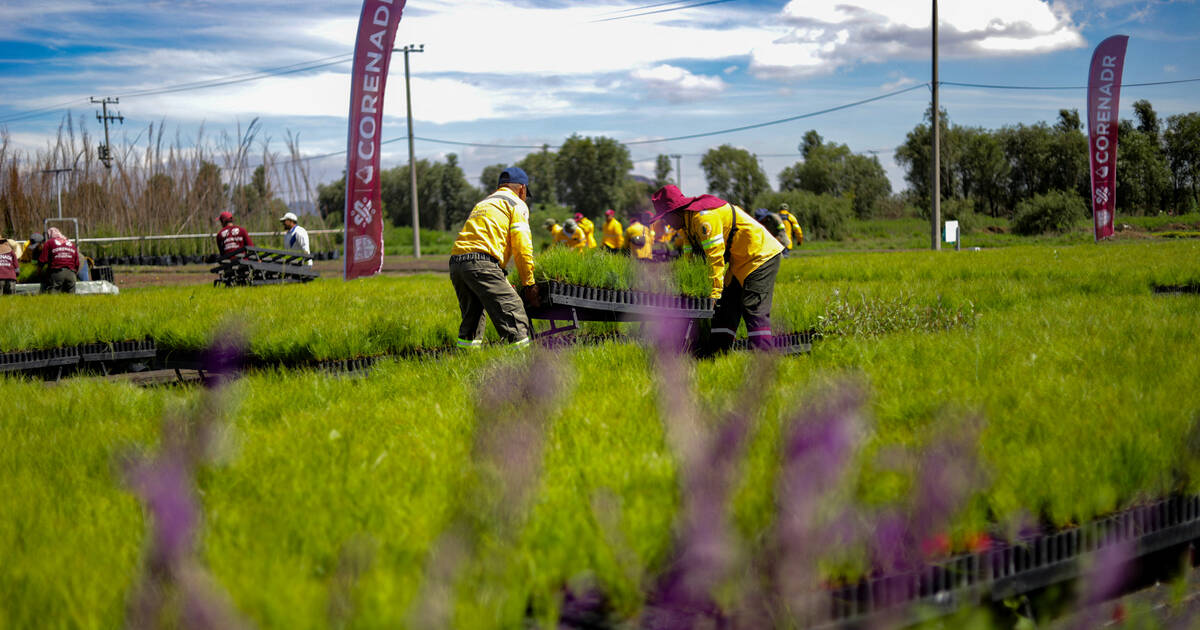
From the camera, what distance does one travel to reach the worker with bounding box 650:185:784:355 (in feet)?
24.9

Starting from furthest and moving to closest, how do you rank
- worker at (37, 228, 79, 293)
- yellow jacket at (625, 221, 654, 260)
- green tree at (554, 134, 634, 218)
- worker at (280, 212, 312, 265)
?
green tree at (554, 134, 634, 218) → worker at (280, 212, 312, 265) → worker at (37, 228, 79, 293) → yellow jacket at (625, 221, 654, 260)

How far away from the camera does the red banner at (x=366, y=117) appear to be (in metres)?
13.1

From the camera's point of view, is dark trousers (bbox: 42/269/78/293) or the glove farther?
dark trousers (bbox: 42/269/78/293)

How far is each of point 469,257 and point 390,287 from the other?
7.92 metres

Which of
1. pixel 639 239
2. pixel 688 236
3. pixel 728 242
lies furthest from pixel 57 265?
pixel 728 242

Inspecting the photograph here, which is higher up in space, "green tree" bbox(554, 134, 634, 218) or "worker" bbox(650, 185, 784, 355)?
"green tree" bbox(554, 134, 634, 218)

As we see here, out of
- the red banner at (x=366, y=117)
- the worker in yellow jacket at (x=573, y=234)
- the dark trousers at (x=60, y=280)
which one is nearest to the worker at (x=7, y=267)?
the dark trousers at (x=60, y=280)

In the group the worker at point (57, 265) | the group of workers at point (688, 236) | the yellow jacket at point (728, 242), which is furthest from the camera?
the worker at point (57, 265)

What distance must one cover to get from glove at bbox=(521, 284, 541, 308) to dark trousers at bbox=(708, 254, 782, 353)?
→ 4.88 feet

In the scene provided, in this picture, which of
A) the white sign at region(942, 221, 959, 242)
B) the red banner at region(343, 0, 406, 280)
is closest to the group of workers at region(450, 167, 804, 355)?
the red banner at region(343, 0, 406, 280)

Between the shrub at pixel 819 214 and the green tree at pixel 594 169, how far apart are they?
29.6 m

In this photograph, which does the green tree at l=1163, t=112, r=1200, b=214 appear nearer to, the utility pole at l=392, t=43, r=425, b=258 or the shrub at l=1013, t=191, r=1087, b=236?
the shrub at l=1013, t=191, r=1087, b=236

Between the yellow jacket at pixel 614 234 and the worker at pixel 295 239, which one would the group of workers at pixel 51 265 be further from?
the yellow jacket at pixel 614 234

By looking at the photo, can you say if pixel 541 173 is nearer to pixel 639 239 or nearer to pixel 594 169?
pixel 594 169
